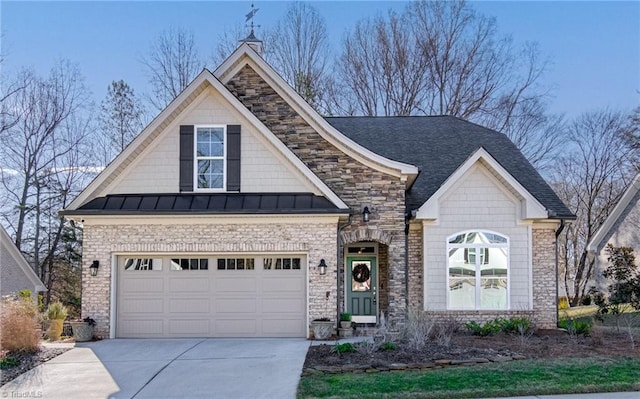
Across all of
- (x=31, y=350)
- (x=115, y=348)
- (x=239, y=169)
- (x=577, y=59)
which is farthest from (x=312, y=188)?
(x=577, y=59)

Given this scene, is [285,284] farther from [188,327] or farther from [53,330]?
[53,330]

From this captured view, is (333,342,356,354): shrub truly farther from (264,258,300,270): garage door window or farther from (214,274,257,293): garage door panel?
(214,274,257,293): garage door panel

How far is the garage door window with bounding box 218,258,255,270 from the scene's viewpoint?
1515 cm

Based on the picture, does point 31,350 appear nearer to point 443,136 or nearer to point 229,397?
point 229,397

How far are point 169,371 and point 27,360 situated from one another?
10.8 feet

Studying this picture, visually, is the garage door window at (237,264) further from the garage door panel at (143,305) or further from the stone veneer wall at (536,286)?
the stone veneer wall at (536,286)

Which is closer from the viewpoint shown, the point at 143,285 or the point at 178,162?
the point at 143,285

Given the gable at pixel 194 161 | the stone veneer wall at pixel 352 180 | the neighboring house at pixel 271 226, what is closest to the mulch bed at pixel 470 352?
the neighboring house at pixel 271 226

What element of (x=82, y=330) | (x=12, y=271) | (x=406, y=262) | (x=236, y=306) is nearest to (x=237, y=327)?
(x=236, y=306)

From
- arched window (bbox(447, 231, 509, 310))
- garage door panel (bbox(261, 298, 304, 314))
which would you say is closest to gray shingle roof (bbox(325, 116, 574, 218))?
arched window (bbox(447, 231, 509, 310))

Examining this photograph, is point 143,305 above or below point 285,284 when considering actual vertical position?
below

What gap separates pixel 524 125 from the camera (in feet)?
107

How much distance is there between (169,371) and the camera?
11062 mm

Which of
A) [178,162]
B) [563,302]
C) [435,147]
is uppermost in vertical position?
[435,147]
